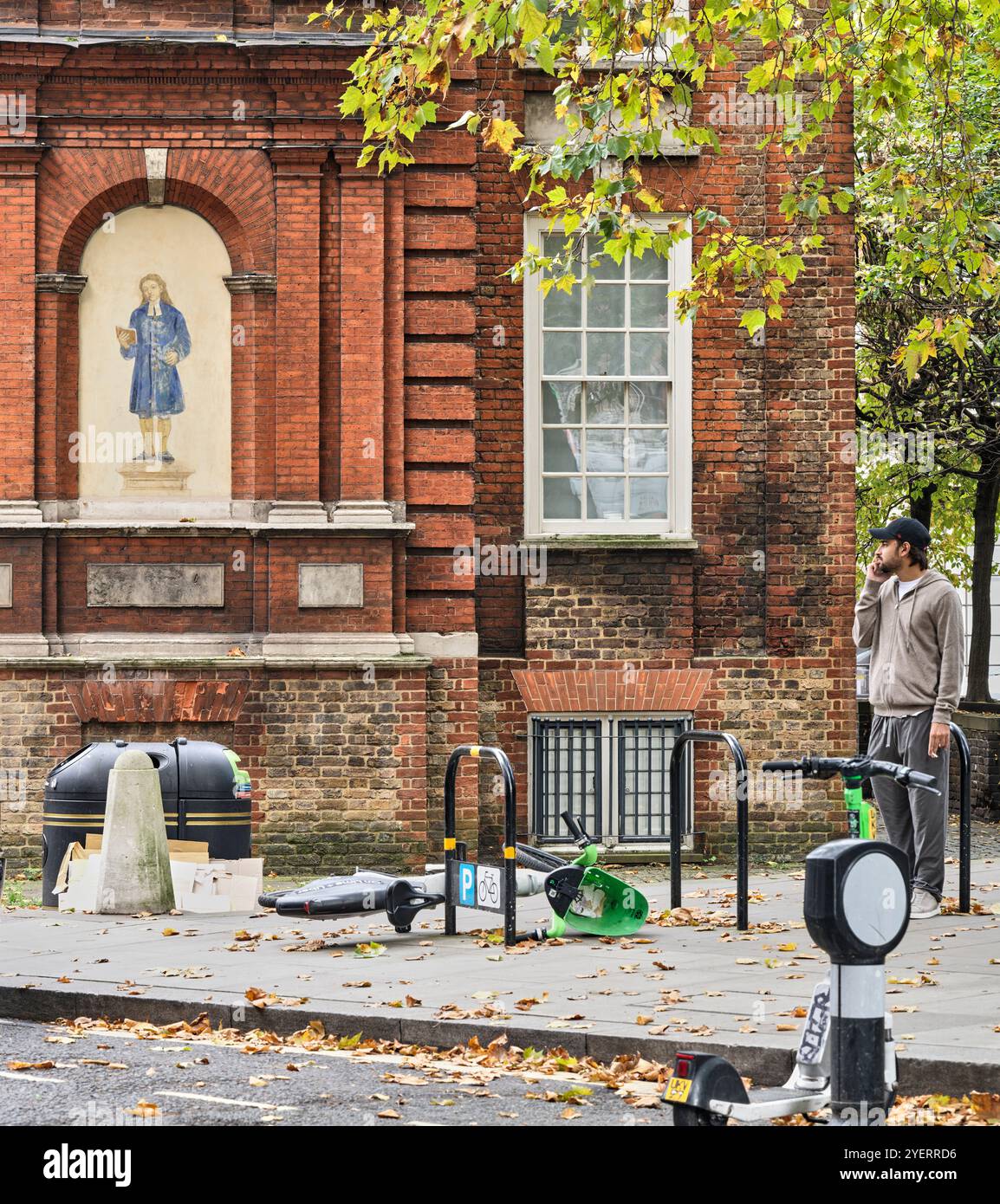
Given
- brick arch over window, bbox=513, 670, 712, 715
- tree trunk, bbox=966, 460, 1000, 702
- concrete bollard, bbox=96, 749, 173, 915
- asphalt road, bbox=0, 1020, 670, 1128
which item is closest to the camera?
asphalt road, bbox=0, 1020, 670, 1128

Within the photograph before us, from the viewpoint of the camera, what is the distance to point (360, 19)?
48.0 feet

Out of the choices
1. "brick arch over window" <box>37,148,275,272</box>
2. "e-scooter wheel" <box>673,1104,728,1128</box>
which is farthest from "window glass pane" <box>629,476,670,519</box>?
"e-scooter wheel" <box>673,1104,728,1128</box>

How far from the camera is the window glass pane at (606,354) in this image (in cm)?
1555

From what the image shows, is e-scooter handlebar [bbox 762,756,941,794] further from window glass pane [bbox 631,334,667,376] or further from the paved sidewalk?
window glass pane [bbox 631,334,667,376]

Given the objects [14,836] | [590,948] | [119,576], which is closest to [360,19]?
[119,576]

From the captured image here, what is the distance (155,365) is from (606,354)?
388 cm

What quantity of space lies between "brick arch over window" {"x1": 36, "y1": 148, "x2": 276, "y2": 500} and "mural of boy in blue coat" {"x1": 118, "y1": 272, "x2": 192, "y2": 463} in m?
0.45

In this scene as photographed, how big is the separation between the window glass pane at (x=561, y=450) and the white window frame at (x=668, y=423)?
0.12 metres

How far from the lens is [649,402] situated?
15.6 m

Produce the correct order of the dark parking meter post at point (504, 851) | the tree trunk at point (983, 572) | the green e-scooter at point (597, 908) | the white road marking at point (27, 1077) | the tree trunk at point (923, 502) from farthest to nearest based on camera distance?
the tree trunk at point (923, 502) → the tree trunk at point (983, 572) → the green e-scooter at point (597, 908) → the dark parking meter post at point (504, 851) → the white road marking at point (27, 1077)

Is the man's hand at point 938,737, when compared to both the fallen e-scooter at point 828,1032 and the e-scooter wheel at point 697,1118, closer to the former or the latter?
the fallen e-scooter at point 828,1032

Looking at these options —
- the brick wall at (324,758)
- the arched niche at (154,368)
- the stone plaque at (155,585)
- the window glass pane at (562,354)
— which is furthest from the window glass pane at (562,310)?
the stone plaque at (155,585)

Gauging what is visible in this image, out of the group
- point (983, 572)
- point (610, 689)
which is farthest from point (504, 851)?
point (983, 572)

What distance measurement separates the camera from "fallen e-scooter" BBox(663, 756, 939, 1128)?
5.12 m
